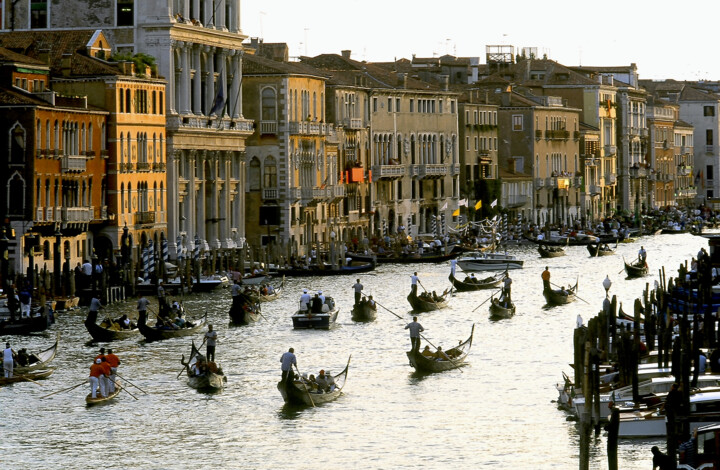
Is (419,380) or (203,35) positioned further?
(203,35)

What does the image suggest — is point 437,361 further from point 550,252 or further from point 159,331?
point 550,252

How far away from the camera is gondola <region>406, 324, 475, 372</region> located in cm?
3369

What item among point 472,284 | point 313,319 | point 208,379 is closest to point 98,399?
point 208,379

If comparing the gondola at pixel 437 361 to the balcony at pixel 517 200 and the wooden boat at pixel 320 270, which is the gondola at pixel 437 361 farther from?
the balcony at pixel 517 200

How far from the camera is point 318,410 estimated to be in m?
30.1

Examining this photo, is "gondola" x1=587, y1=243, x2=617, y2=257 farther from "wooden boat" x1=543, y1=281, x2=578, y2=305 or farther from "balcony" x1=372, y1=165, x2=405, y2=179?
"wooden boat" x1=543, y1=281, x2=578, y2=305

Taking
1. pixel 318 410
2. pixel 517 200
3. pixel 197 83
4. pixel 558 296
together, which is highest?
pixel 197 83

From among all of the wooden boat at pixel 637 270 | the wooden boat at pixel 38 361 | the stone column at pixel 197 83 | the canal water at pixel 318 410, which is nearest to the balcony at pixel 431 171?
the stone column at pixel 197 83

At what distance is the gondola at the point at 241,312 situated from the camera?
141ft

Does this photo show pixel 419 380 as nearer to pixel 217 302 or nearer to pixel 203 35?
pixel 217 302

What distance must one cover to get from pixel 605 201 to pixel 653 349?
67432 mm

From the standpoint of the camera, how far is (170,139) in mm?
57344

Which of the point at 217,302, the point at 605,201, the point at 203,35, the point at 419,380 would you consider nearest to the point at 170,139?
the point at 203,35

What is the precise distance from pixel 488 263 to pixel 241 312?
19687 mm
